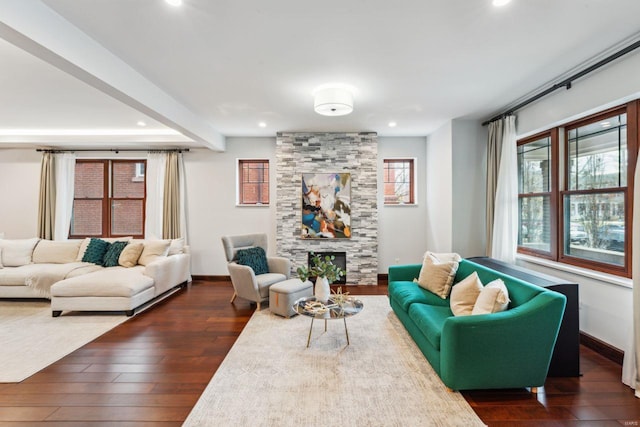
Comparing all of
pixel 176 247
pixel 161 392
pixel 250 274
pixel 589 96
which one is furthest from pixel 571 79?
pixel 176 247

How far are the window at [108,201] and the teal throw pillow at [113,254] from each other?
975 millimetres

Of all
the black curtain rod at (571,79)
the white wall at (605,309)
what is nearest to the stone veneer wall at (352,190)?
the black curtain rod at (571,79)

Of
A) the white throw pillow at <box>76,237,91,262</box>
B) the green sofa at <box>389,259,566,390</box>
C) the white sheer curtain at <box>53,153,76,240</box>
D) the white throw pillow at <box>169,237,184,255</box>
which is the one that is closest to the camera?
the green sofa at <box>389,259,566,390</box>

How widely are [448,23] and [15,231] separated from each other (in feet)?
25.7

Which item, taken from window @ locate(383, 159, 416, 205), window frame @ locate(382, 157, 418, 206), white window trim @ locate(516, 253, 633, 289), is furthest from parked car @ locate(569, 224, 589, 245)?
window @ locate(383, 159, 416, 205)

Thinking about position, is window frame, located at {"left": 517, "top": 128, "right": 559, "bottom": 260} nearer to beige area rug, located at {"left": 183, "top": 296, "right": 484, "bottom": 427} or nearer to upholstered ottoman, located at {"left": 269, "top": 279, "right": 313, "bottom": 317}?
beige area rug, located at {"left": 183, "top": 296, "right": 484, "bottom": 427}

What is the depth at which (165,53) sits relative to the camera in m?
2.70

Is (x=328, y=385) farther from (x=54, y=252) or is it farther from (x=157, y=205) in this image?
(x=54, y=252)

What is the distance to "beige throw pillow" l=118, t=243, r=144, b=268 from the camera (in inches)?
189

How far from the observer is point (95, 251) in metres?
4.96

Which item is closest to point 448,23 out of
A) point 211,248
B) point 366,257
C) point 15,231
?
Answer: point 366,257

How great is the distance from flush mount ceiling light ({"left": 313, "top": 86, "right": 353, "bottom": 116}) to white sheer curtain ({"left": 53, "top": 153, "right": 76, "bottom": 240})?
5.25 m

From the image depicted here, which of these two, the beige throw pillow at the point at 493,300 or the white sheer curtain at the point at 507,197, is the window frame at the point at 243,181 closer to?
the white sheer curtain at the point at 507,197

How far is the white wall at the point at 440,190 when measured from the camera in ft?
15.8
